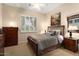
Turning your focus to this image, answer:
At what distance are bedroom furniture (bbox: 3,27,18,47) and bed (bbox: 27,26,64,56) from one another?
251mm

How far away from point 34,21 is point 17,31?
372 millimetres

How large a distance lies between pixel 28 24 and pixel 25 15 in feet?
0.59

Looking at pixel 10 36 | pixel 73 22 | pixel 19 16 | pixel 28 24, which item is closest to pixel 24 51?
pixel 10 36

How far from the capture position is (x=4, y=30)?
2.13 meters

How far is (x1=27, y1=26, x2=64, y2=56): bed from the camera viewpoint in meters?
2.10

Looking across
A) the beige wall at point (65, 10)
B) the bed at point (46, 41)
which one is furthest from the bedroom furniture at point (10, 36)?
the beige wall at point (65, 10)

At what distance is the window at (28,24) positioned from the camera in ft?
7.20

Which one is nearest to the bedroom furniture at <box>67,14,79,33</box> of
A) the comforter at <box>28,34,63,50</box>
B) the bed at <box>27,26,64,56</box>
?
the bed at <box>27,26,64,56</box>

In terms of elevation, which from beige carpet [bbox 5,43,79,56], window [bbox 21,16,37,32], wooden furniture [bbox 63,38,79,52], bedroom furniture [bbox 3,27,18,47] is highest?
window [bbox 21,16,37,32]

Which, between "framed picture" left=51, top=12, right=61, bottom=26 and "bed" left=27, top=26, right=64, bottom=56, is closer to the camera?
"bed" left=27, top=26, right=64, bottom=56

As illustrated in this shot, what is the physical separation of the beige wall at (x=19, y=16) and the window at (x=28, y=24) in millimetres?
68

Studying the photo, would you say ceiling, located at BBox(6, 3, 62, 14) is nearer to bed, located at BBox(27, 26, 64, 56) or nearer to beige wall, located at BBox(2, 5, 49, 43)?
beige wall, located at BBox(2, 5, 49, 43)

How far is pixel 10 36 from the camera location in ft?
7.15

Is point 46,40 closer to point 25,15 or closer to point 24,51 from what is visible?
point 24,51
